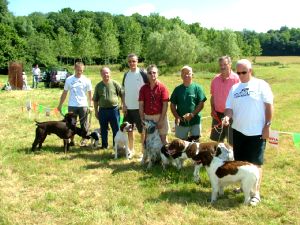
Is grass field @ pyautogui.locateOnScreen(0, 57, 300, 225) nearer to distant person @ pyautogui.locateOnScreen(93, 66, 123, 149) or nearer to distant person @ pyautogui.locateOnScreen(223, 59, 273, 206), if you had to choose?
distant person @ pyautogui.locateOnScreen(223, 59, 273, 206)

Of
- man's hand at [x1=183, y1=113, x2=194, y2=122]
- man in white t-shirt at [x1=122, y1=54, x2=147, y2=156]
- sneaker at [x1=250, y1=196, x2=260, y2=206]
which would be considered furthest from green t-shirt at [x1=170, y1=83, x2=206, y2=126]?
sneaker at [x1=250, y1=196, x2=260, y2=206]

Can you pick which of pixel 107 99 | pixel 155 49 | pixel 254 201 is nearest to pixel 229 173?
pixel 254 201

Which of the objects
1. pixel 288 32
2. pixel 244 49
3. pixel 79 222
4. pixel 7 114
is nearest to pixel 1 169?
pixel 79 222

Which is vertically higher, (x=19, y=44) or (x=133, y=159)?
(x=19, y=44)

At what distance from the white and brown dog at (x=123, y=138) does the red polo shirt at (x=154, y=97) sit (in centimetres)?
80

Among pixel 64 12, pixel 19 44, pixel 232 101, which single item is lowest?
pixel 232 101

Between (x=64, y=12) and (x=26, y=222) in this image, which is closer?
(x=26, y=222)

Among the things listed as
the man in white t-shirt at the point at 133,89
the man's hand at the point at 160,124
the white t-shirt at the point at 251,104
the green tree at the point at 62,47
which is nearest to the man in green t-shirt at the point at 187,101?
the man's hand at the point at 160,124

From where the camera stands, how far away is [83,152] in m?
9.03

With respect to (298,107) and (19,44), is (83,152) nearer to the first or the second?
(298,107)

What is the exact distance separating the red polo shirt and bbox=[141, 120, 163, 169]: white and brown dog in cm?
25

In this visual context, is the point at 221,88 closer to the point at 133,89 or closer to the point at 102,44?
the point at 133,89

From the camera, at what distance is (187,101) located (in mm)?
7090

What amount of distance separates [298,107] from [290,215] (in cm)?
1302
